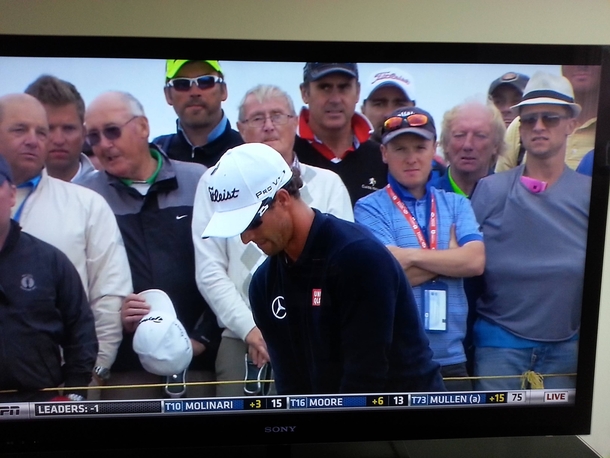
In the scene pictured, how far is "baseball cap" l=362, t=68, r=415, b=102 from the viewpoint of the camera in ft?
5.46

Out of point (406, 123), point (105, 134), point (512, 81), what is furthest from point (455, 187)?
point (105, 134)

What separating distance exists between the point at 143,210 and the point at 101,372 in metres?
0.48

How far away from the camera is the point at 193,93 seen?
1646 mm

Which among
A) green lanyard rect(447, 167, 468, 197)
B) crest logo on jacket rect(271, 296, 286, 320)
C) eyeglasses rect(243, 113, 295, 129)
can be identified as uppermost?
eyeglasses rect(243, 113, 295, 129)

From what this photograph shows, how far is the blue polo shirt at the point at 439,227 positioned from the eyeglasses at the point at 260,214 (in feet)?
0.83

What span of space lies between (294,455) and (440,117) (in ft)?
3.70

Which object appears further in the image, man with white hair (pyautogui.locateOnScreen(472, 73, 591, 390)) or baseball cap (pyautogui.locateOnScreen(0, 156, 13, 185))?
man with white hair (pyautogui.locateOnScreen(472, 73, 591, 390))

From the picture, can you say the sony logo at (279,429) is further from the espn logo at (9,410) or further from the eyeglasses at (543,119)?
the eyeglasses at (543,119)

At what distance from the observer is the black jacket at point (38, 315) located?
1641 millimetres

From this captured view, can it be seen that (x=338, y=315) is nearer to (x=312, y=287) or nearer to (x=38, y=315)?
(x=312, y=287)

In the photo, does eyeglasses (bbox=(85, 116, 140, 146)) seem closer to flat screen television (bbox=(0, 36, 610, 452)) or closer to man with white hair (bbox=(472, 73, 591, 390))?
flat screen television (bbox=(0, 36, 610, 452))

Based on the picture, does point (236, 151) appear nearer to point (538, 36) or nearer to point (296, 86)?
point (296, 86)

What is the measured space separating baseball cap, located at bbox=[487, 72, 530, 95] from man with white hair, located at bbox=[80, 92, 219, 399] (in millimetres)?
876

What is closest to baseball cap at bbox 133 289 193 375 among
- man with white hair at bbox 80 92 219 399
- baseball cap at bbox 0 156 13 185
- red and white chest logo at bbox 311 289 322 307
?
man with white hair at bbox 80 92 219 399
